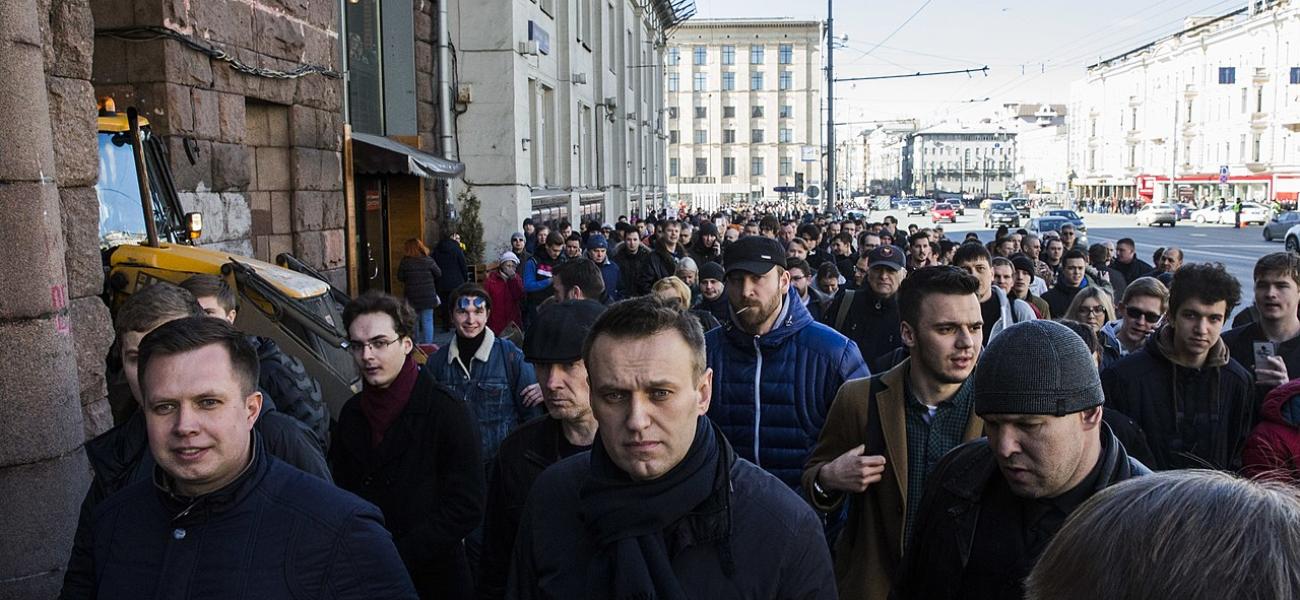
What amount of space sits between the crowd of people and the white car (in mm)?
59737

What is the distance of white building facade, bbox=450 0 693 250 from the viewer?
20.1 m

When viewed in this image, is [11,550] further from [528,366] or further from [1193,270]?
[1193,270]

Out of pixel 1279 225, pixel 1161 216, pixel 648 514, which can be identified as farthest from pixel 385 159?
pixel 1161 216

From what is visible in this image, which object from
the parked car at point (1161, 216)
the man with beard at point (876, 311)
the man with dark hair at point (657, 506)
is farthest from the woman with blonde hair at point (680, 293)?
the parked car at point (1161, 216)

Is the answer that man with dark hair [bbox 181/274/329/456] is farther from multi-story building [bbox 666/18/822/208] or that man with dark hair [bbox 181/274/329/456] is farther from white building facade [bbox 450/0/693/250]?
multi-story building [bbox 666/18/822/208]

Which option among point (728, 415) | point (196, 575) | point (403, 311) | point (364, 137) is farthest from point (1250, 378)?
point (364, 137)

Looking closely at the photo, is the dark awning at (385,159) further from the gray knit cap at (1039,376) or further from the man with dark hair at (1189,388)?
the gray knit cap at (1039,376)

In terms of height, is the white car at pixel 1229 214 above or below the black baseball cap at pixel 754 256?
below

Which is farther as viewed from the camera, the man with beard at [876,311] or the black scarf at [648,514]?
the man with beard at [876,311]

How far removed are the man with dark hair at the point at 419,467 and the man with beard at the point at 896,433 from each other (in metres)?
1.36

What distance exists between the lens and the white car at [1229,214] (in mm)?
59125

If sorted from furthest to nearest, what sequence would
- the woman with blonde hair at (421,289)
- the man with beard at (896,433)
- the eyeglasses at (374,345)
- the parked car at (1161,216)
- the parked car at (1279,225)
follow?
the parked car at (1161,216) → the parked car at (1279,225) → the woman with blonde hair at (421,289) → the eyeglasses at (374,345) → the man with beard at (896,433)

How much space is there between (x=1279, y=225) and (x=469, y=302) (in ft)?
154

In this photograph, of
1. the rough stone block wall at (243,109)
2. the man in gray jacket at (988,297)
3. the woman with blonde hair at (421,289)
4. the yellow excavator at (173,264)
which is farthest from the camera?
the woman with blonde hair at (421,289)
